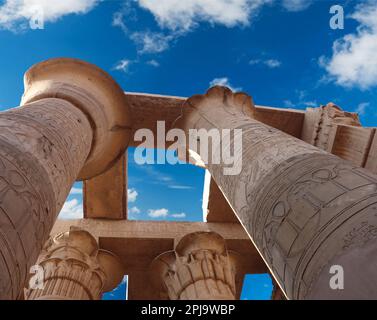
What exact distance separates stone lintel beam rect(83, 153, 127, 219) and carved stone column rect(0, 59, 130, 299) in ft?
5.53

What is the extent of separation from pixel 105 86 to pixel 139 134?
78.1 inches

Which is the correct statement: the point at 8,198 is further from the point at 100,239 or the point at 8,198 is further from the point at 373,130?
the point at 373,130

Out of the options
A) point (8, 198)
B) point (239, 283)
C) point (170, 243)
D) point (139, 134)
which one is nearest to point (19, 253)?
point (8, 198)

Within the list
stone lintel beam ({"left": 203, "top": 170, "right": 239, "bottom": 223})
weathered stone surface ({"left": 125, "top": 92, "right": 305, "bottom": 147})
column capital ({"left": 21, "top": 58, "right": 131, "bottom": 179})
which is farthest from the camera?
stone lintel beam ({"left": 203, "top": 170, "right": 239, "bottom": 223})

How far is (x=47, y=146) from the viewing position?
324 cm

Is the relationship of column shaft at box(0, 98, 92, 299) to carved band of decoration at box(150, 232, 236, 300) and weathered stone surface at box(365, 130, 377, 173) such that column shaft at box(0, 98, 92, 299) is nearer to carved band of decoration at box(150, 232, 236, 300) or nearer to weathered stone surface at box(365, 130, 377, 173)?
carved band of decoration at box(150, 232, 236, 300)

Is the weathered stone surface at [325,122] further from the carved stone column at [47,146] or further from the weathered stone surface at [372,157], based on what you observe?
the carved stone column at [47,146]

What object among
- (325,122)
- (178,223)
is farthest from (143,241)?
(325,122)

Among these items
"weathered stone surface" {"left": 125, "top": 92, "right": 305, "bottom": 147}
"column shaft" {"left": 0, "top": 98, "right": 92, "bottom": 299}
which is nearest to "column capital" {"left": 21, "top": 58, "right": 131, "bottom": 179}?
"column shaft" {"left": 0, "top": 98, "right": 92, "bottom": 299}

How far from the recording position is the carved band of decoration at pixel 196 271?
5.61 metres

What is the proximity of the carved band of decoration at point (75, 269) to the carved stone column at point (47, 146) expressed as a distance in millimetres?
1301

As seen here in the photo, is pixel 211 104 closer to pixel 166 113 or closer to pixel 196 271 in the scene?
pixel 166 113

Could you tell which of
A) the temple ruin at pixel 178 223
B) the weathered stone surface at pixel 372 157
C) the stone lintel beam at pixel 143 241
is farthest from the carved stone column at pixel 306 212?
the stone lintel beam at pixel 143 241

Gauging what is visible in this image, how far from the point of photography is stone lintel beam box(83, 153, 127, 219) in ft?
25.8
